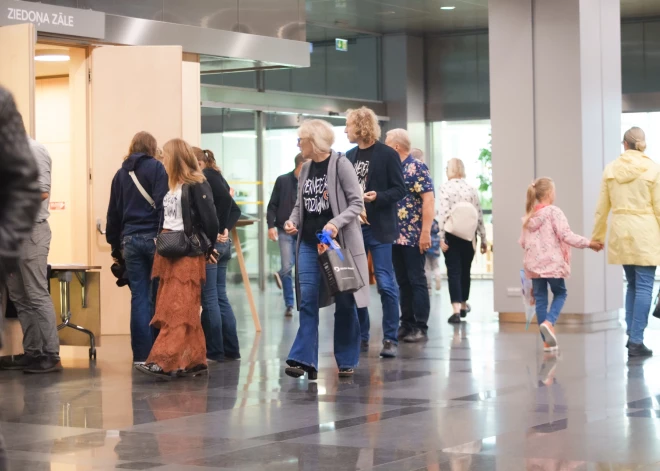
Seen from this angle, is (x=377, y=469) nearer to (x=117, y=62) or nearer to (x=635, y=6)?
(x=117, y=62)

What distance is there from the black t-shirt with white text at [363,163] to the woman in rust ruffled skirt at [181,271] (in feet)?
5.22

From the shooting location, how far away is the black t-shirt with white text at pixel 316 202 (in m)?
7.95

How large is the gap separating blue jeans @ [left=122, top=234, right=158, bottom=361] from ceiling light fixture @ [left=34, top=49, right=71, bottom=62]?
422cm

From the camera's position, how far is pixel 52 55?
1241 cm

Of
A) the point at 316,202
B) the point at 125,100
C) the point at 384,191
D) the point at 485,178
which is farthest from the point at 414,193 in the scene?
the point at 485,178

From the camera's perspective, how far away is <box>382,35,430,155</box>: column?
24328 mm

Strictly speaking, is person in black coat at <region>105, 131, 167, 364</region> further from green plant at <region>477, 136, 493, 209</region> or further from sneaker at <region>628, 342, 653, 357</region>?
green plant at <region>477, 136, 493, 209</region>

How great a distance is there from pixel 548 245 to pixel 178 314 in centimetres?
360

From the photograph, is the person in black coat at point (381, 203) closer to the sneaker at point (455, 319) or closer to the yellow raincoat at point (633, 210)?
the yellow raincoat at point (633, 210)

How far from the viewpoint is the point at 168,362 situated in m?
8.17

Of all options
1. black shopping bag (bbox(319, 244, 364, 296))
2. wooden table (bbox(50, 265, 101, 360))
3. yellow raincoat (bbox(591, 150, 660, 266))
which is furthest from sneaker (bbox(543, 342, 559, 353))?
wooden table (bbox(50, 265, 101, 360))

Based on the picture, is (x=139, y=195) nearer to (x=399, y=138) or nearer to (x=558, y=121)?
(x=399, y=138)

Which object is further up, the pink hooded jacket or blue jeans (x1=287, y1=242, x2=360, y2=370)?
the pink hooded jacket

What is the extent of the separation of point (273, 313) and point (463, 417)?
354 inches
